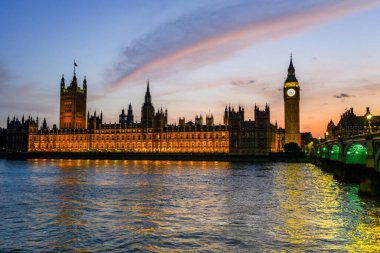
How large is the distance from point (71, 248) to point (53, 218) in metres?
7.24

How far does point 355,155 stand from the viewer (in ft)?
177

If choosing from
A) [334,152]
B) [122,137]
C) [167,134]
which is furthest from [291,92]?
[334,152]

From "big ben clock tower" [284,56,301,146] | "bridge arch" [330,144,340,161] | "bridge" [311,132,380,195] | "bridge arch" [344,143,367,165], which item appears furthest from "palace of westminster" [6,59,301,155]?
"bridge arch" [344,143,367,165]

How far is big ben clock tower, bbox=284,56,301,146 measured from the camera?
15562 cm

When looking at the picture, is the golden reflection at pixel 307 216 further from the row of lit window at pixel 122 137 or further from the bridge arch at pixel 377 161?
the row of lit window at pixel 122 137

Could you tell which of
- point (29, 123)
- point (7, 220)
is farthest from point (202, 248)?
point (29, 123)

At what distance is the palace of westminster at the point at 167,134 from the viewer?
480 feet

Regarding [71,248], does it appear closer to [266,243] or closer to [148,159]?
[266,243]

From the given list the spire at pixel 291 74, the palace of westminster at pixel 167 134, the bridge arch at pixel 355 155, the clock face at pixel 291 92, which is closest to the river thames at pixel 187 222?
the bridge arch at pixel 355 155

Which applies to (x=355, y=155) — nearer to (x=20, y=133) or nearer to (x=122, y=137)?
(x=122, y=137)

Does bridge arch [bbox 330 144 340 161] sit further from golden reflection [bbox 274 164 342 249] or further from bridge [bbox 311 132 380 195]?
golden reflection [bbox 274 164 342 249]

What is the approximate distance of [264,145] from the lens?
143625mm

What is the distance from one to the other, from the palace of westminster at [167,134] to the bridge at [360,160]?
195 feet

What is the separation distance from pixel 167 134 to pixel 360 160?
11152cm
